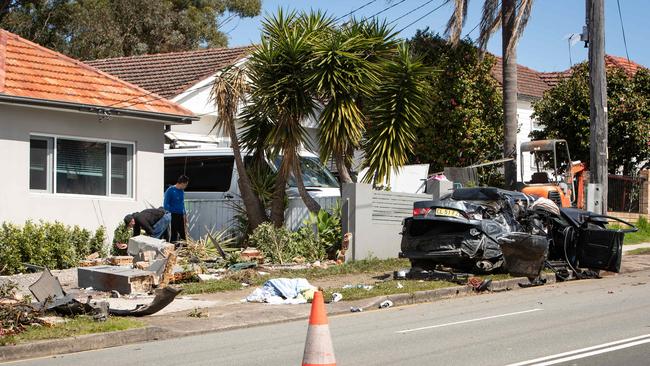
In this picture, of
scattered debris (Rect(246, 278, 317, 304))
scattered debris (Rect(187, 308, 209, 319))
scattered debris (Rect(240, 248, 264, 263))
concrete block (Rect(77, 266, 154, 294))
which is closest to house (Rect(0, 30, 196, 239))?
scattered debris (Rect(240, 248, 264, 263))

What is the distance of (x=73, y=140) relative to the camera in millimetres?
17984

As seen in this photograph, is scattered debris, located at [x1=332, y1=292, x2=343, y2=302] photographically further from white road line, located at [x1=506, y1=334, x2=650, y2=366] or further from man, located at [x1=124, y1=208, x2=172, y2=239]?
man, located at [x1=124, y1=208, x2=172, y2=239]

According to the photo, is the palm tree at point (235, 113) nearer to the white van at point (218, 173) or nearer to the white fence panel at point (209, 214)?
the white fence panel at point (209, 214)

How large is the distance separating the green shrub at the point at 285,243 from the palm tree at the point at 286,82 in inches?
39.4

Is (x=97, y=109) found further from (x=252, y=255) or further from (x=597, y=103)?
(x=597, y=103)

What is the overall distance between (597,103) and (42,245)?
11.8 metres

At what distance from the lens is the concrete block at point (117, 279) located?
1396cm

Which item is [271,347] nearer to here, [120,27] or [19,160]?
[19,160]

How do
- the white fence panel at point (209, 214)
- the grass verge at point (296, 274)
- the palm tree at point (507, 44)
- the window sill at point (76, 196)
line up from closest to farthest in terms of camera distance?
the grass verge at point (296, 274) → the window sill at point (76, 196) → the white fence panel at point (209, 214) → the palm tree at point (507, 44)

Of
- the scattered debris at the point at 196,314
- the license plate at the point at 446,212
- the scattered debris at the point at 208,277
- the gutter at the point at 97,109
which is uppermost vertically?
the gutter at the point at 97,109

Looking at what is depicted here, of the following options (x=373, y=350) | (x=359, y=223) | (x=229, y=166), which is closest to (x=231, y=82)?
(x=229, y=166)

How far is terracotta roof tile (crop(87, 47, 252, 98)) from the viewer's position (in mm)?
27422

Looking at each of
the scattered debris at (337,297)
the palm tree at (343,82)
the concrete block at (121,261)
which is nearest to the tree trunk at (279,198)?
the palm tree at (343,82)

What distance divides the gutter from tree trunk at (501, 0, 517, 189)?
8.13 m
